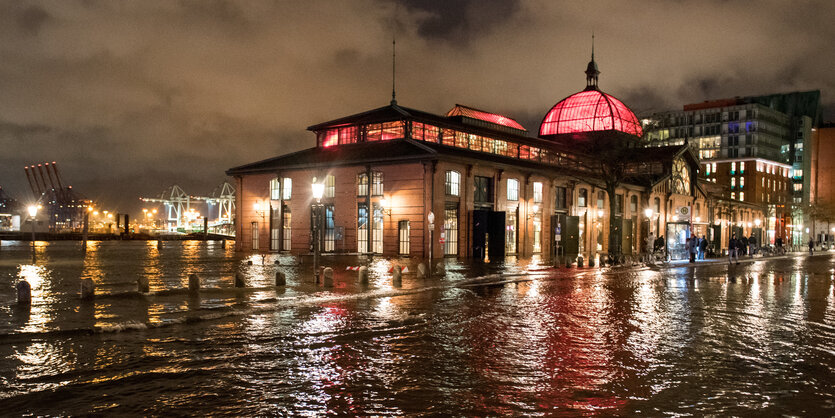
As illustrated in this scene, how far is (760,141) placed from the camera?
146 metres

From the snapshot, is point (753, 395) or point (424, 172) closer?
point (753, 395)

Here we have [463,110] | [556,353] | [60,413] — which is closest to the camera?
[60,413]

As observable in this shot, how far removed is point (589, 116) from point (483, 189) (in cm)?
2904

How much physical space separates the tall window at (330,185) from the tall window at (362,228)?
3.09 m

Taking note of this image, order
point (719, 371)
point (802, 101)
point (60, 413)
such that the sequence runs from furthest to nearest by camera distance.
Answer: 1. point (802, 101)
2. point (719, 371)
3. point (60, 413)

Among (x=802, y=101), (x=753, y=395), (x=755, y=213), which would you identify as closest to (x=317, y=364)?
(x=753, y=395)

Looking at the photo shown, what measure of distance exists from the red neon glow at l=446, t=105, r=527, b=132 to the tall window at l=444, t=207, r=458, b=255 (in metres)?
18.4

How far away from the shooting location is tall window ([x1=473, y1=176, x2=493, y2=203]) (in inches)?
1902

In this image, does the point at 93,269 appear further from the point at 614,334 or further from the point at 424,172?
the point at 614,334

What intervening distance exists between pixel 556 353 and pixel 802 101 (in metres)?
186

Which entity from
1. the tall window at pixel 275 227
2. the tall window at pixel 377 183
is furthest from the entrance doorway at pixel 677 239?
the tall window at pixel 275 227

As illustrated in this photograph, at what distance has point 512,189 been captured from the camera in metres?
51.7

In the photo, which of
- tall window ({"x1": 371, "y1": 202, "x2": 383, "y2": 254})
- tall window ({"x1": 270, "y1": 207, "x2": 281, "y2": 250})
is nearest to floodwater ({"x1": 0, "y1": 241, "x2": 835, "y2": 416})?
tall window ({"x1": 371, "y1": 202, "x2": 383, "y2": 254})

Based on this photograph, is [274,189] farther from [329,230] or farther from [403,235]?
[403,235]
